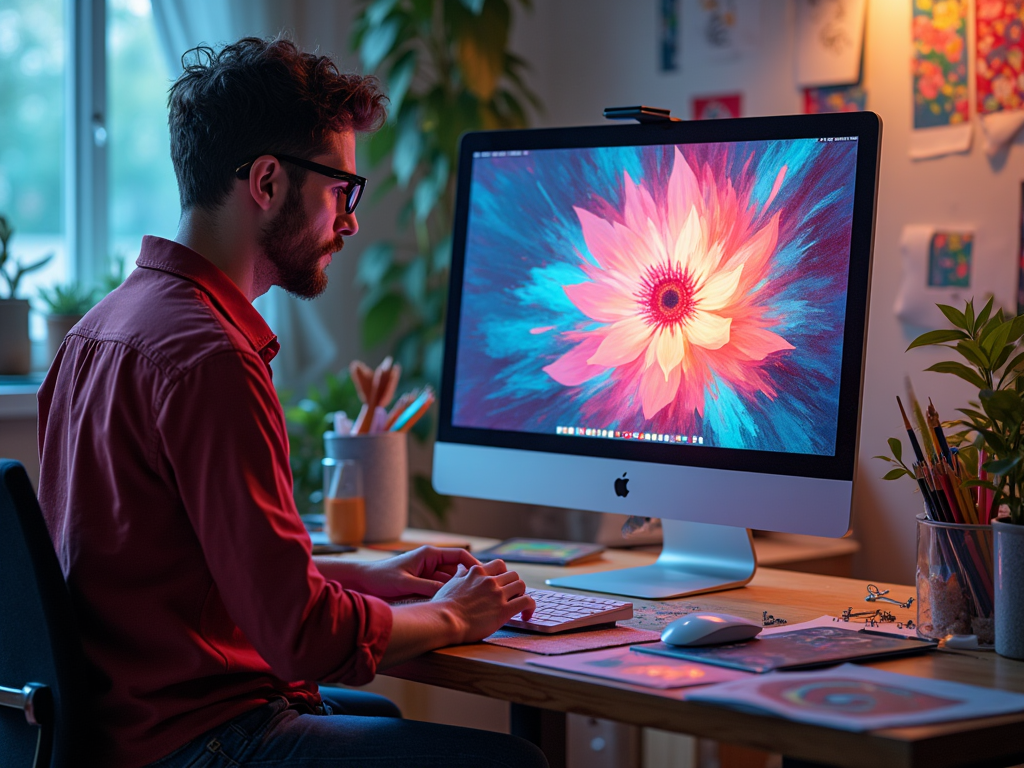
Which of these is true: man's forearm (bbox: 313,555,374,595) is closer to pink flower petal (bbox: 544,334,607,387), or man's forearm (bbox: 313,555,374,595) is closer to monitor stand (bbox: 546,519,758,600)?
monitor stand (bbox: 546,519,758,600)

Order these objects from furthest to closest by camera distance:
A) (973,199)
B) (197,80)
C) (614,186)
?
1. (973,199)
2. (614,186)
3. (197,80)

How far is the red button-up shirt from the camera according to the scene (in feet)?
3.14

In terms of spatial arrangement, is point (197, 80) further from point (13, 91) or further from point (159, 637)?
point (13, 91)

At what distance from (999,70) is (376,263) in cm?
154

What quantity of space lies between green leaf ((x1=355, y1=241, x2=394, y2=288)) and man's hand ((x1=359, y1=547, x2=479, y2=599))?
5.28ft

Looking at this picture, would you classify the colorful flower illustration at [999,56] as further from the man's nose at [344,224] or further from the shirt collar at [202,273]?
the shirt collar at [202,273]

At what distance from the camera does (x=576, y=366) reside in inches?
57.1

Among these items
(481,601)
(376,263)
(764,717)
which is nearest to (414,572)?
(481,601)

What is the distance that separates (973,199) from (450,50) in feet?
4.71

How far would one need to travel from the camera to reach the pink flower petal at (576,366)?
1.44 m

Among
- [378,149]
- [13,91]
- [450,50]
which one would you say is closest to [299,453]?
[378,149]

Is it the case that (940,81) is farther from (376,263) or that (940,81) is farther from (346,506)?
(346,506)

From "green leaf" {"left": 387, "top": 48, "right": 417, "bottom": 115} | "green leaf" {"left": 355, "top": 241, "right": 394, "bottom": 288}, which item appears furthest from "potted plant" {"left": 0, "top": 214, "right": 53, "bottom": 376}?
"green leaf" {"left": 387, "top": 48, "right": 417, "bottom": 115}

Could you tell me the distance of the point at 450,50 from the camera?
304cm
